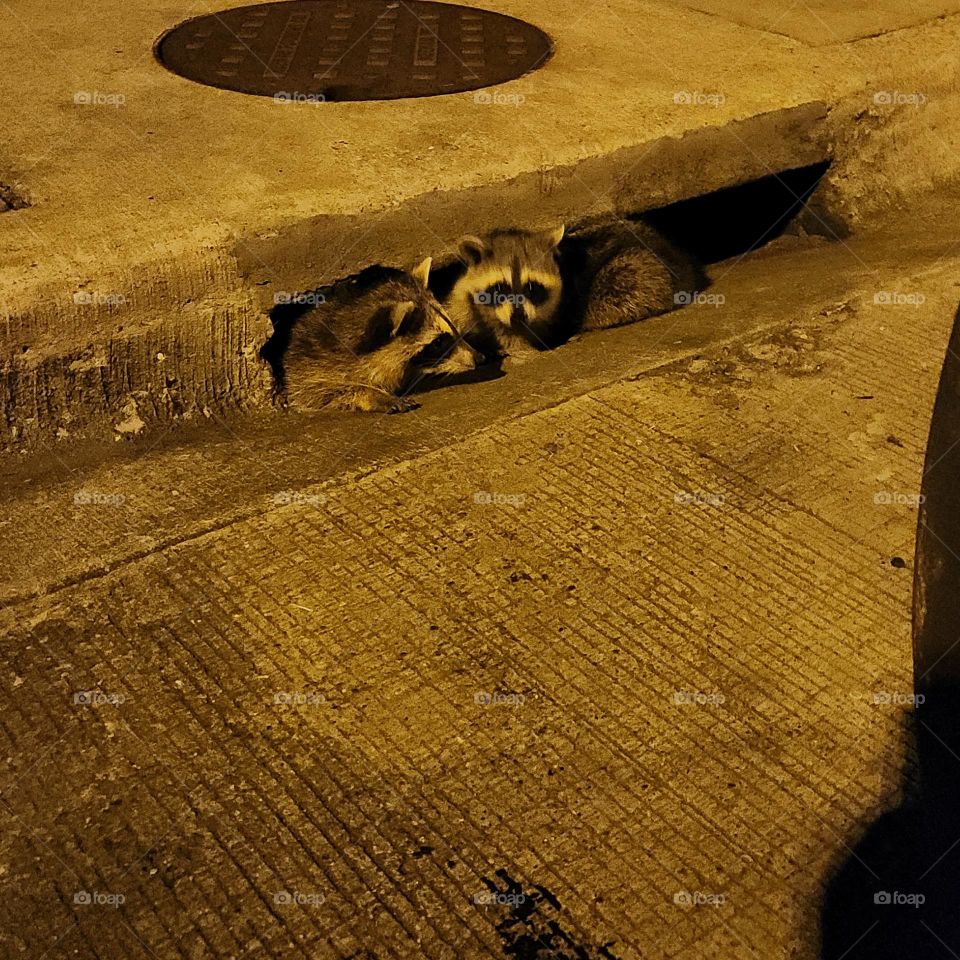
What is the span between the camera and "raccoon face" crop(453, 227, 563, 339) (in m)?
4.46

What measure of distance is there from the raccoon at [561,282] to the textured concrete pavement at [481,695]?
78 cm

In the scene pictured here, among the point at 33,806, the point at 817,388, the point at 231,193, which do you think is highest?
the point at 231,193

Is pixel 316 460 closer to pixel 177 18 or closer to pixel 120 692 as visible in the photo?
pixel 120 692

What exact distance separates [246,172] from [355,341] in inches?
29.0

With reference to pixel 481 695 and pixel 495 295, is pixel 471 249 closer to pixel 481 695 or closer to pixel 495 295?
pixel 495 295

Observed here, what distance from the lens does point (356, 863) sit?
7.86ft

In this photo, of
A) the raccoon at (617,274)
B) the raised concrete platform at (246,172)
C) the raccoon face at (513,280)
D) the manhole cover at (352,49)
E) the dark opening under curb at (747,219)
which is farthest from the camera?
the dark opening under curb at (747,219)

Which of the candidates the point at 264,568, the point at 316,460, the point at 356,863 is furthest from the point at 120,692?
the point at 316,460

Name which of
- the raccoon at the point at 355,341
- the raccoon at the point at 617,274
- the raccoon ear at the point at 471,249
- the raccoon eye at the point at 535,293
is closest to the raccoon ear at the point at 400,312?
the raccoon at the point at 355,341

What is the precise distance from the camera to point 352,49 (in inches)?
218

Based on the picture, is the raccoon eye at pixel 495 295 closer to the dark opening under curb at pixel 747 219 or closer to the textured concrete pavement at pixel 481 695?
the textured concrete pavement at pixel 481 695

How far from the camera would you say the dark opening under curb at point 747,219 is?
546 centimetres

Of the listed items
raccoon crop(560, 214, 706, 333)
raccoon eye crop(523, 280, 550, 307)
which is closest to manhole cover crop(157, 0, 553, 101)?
raccoon crop(560, 214, 706, 333)

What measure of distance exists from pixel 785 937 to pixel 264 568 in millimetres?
1656
